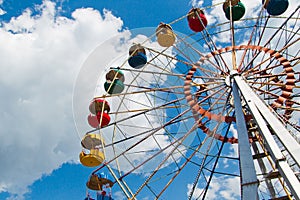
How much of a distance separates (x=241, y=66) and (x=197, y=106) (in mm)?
1616

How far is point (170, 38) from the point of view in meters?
11.2

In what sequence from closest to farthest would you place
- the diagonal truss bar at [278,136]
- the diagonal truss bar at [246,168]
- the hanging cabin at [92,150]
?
the diagonal truss bar at [278,136]
the diagonal truss bar at [246,168]
the hanging cabin at [92,150]

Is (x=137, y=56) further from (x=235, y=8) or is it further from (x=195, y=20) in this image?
(x=235, y=8)

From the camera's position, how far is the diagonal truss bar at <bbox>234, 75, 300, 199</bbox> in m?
4.29

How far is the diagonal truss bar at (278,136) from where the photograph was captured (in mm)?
4293

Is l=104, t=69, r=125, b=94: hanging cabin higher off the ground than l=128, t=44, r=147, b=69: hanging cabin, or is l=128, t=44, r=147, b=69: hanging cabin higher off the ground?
l=128, t=44, r=147, b=69: hanging cabin

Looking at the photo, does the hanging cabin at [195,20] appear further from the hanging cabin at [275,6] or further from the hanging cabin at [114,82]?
the hanging cabin at [114,82]

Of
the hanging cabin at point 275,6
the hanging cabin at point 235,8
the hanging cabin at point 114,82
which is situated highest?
the hanging cabin at point 235,8

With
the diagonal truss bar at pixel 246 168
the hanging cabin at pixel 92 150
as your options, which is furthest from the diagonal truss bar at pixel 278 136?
the hanging cabin at pixel 92 150

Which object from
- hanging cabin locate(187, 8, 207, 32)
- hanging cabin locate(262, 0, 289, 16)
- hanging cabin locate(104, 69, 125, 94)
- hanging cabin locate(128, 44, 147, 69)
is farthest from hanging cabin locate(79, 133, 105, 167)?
hanging cabin locate(262, 0, 289, 16)

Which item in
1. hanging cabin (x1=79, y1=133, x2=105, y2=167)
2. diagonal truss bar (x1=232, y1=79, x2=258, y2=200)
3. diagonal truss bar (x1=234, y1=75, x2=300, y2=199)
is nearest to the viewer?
diagonal truss bar (x1=234, y1=75, x2=300, y2=199)

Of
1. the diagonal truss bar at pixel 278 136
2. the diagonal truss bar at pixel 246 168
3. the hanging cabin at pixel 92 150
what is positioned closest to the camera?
the diagonal truss bar at pixel 278 136

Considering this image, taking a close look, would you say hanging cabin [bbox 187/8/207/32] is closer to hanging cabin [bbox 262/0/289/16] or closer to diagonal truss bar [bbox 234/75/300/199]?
hanging cabin [bbox 262/0/289/16]

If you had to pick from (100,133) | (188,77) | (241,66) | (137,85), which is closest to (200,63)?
(188,77)
